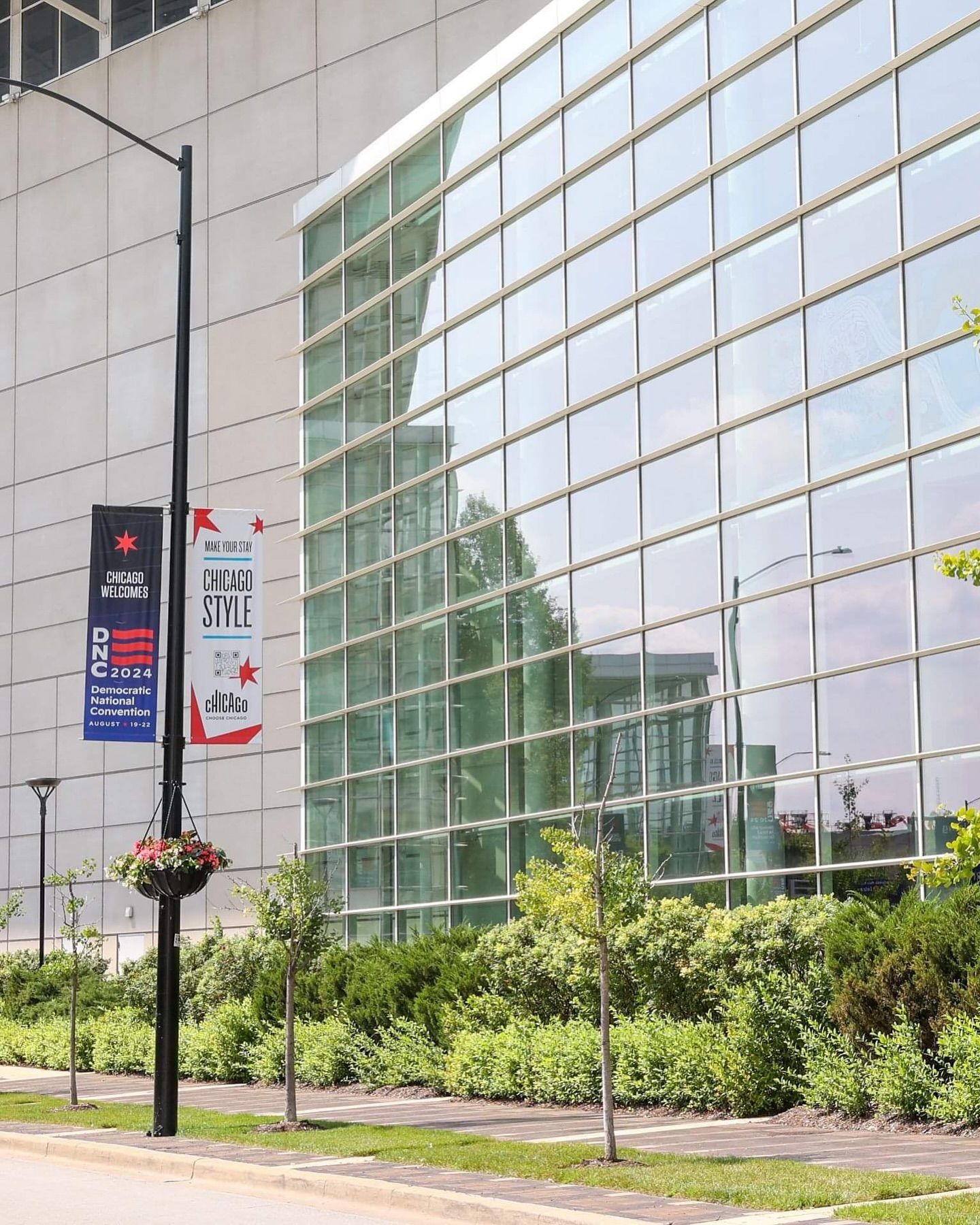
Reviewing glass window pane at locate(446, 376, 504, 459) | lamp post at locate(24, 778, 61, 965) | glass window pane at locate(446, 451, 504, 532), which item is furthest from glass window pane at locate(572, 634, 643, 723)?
lamp post at locate(24, 778, 61, 965)

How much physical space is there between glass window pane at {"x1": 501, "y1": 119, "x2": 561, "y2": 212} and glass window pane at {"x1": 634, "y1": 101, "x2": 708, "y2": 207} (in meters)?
2.06

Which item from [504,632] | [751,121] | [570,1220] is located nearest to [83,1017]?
[504,632]

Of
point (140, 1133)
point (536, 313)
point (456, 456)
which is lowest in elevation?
point (140, 1133)

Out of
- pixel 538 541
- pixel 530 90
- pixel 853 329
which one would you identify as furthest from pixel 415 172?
pixel 853 329

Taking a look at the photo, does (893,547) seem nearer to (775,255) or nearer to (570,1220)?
(775,255)

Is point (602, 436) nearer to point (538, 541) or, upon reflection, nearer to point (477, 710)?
point (538, 541)

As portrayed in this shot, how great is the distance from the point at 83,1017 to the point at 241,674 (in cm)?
1357

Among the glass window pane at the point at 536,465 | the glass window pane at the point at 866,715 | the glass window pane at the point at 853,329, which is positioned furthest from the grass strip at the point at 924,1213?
the glass window pane at the point at 536,465

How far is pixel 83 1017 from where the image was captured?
95.5 feet

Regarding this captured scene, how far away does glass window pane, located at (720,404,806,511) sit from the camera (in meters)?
19.0

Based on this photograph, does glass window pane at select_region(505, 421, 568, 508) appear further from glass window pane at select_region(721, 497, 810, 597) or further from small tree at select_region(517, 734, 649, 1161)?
small tree at select_region(517, 734, 649, 1161)

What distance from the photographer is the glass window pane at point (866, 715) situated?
679 inches

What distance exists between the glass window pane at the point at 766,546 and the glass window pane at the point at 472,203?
26.2 ft

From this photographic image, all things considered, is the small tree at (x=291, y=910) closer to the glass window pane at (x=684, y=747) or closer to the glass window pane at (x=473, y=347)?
the glass window pane at (x=684, y=747)
